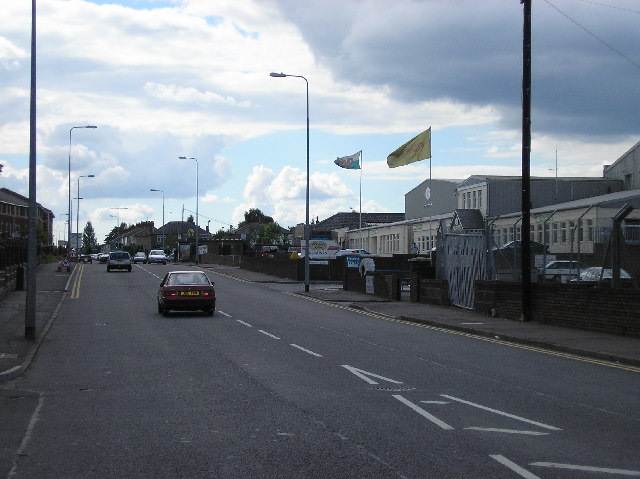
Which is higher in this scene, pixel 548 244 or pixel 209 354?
pixel 548 244

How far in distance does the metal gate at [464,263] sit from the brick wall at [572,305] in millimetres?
1646

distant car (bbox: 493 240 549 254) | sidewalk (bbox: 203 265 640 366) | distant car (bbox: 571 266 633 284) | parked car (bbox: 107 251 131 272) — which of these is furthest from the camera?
parked car (bbox: 107 251 131 272)

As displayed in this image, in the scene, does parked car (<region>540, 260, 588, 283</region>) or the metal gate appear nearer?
parked car (<region>540, 260, 588, 283</region>)

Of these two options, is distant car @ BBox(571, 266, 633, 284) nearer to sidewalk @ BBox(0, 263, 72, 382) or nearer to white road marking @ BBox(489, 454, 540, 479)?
white road marking @ BBox(489, 454, 540, 479)

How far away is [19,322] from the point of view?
885 inches

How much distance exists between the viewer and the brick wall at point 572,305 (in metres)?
18.8

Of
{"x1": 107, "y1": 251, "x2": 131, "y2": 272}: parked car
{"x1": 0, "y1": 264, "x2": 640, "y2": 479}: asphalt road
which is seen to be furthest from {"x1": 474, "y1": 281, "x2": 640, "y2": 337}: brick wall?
{"x1": 107, "y1": 251, "x2": 131, "y2": 272}: parked car

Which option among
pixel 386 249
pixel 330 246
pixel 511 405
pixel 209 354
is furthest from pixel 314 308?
pixel 386 249

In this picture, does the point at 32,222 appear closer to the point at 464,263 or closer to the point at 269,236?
the point at 464,263

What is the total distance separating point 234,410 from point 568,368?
6.84m

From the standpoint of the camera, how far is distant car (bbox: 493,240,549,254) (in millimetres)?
24041

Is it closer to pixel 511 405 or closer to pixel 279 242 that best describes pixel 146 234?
pixel 279 242

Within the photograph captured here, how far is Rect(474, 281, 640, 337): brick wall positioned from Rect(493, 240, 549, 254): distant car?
1.17 m

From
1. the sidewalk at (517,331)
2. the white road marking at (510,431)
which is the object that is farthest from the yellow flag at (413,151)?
the white road marking at (510,431)
